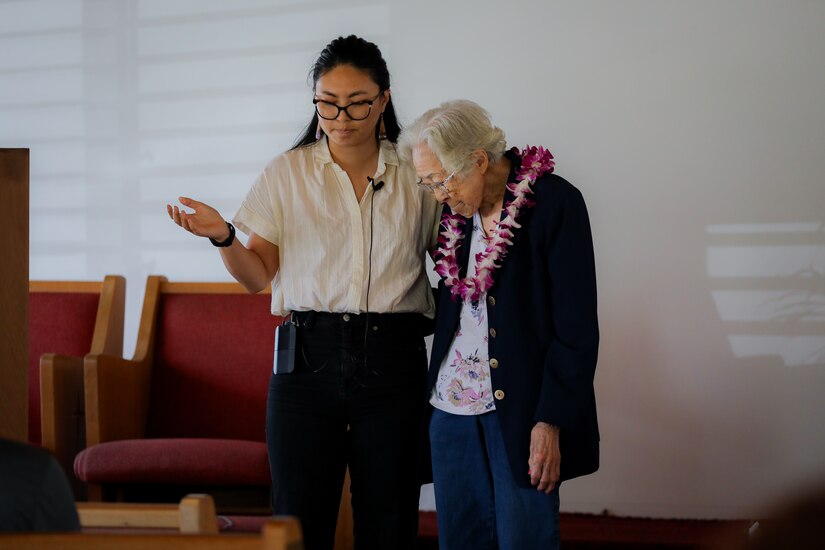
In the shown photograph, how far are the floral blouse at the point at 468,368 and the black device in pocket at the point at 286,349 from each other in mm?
325

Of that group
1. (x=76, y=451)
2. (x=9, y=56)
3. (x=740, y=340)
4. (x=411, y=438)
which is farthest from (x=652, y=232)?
(x=9, y=56)

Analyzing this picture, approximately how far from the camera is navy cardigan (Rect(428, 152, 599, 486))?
5.97 feet

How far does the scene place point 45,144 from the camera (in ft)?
13.2

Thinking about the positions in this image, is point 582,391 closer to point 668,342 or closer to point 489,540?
point 489,540

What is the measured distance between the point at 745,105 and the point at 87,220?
2.68m

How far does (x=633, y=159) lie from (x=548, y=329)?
171 centimetres

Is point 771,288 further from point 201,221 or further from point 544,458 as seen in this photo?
point 201,221

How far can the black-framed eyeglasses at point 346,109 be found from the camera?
210cm

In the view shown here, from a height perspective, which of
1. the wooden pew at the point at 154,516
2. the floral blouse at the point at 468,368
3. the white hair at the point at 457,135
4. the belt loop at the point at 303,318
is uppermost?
the white hair at the point at 457,135

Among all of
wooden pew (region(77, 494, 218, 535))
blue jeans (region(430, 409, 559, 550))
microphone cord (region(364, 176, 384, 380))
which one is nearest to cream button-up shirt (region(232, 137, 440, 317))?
microphone cord (region(364, 176, 384, 380))

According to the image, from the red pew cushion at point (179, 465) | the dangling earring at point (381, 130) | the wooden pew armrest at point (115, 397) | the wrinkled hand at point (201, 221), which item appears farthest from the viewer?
the wooden pew armrest at point (115, 397)

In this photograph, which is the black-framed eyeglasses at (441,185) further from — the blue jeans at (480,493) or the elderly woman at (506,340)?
the blue jeans at (480,493)

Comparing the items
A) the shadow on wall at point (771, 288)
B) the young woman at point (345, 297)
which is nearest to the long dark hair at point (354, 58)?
the young woman at point (345, 297)

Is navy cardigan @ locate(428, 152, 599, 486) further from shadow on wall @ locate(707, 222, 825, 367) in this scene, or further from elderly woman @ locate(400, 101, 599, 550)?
shadow on wall @ locate(707, 222, 825, 367)
